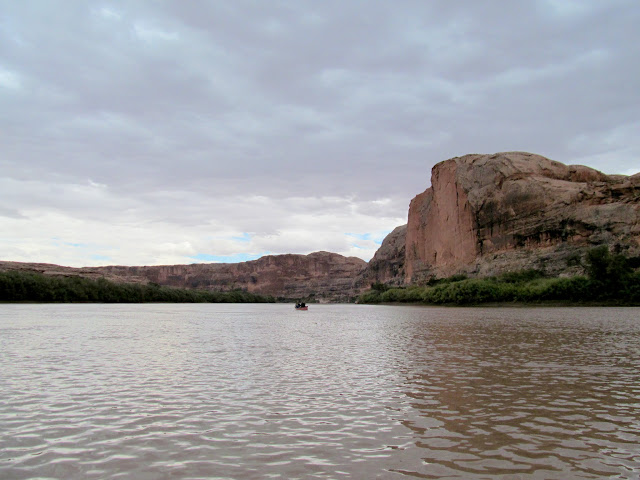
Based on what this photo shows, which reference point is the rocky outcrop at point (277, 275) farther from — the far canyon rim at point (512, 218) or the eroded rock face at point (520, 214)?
the eroded rock face at point (520, 214)

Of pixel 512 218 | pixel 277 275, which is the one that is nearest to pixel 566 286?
pixel 512 218

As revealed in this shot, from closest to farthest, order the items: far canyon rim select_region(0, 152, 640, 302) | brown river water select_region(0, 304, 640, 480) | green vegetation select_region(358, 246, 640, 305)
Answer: brown river water select_region(0, 304, 640, 480) → green vegetation select_region(358, 246, 640, 305) → far canyon rim select_region(0, 152, 640, 302)

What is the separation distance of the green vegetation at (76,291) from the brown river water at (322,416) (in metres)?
59.8

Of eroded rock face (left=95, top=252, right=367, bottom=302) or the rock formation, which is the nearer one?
the rock formation

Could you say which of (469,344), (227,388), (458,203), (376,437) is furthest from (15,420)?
(458,203)

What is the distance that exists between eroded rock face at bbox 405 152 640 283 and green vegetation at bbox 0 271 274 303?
162 ft

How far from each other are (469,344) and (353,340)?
4.19 metres

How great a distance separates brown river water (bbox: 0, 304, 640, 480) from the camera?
4801 mm

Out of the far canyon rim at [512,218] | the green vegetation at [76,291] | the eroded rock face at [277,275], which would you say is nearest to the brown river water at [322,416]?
the far canyon rim at [512,218]

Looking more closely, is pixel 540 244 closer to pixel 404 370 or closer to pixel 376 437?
pixel 404 370

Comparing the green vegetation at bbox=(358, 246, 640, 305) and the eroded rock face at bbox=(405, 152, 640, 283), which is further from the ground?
the eroded rock face at bbox=(405, 152, 640, 283)

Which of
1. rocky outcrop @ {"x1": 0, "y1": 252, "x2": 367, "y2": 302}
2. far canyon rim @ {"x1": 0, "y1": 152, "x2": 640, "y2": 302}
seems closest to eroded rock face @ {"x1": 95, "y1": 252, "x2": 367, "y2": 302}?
rocky outcrop @ {"x1": 0, "y1": 252, "x2": 367, "y2": 302}

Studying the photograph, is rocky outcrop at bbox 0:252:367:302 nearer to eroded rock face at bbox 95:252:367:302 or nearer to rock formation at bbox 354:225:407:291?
eroded rock face at bbox 95:252:367:302

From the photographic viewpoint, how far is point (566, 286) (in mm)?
49969
